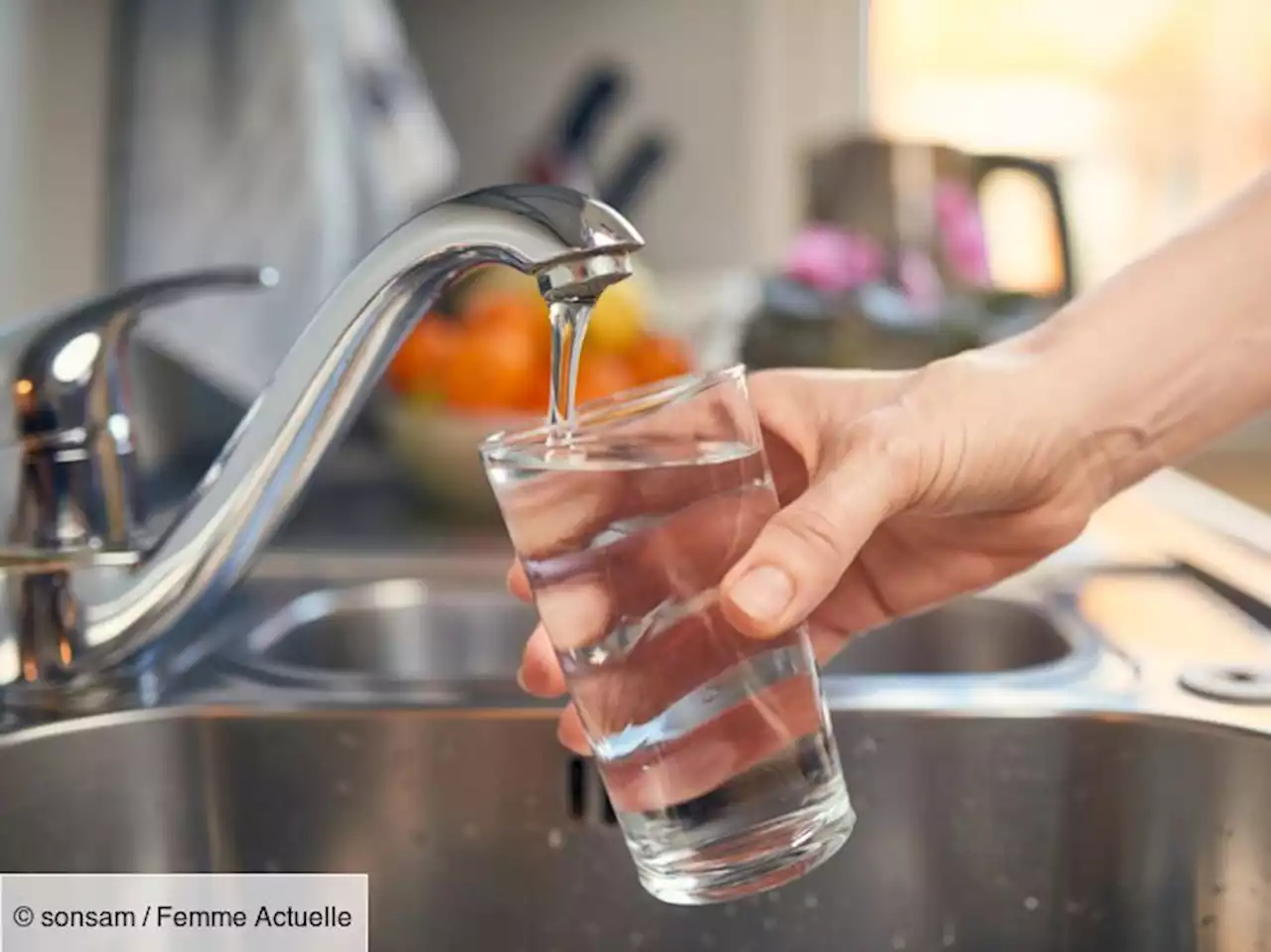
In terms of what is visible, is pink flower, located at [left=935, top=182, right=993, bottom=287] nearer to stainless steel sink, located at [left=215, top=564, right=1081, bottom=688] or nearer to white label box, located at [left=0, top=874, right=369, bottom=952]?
stainless steel sink, located at [left=215, top=564, right=1081, bottom=688]

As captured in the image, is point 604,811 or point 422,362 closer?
point 604,811

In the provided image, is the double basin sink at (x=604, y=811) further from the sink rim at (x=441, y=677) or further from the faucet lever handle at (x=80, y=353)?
the faucet lever handle at (x=80, y=353)

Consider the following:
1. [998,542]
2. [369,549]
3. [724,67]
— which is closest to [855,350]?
[369,549]

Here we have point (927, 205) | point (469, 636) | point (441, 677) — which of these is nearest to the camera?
point (441, 677)

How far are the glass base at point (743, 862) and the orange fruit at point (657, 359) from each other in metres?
0.64

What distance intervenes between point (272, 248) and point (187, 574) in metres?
0.53

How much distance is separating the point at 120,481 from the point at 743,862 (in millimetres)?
315

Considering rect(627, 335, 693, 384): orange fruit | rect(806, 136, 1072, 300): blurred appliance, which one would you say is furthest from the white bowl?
rect(806, 136, 1072, 300): blurred appliance

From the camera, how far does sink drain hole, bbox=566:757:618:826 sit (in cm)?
57

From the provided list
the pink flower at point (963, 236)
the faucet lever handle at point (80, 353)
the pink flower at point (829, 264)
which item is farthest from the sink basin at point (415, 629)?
the pink flower at point (963, 236)

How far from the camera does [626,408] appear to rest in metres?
0.42

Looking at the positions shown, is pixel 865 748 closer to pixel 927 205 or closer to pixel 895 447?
pixel 895 447

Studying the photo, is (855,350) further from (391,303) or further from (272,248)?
(391,303)

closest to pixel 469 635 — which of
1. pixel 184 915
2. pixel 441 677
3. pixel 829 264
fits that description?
pixel 441 677
